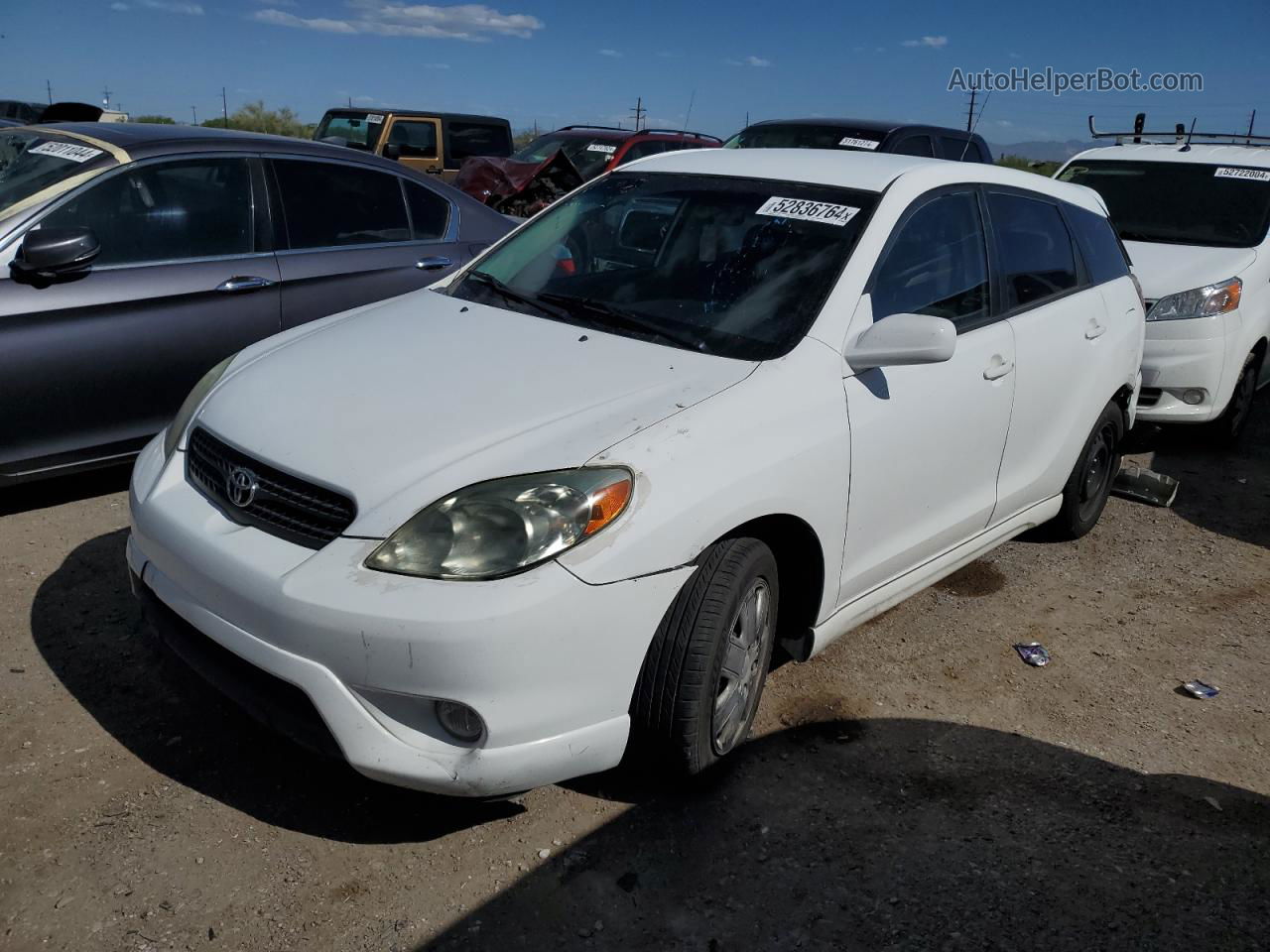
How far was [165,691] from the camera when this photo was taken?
10.6ft

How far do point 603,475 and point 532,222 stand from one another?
6.38 ft

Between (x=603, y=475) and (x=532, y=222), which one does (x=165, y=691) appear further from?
(x=532, y=222)

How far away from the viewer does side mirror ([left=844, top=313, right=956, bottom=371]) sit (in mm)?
2990

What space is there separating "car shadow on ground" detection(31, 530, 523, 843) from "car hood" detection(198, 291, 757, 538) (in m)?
0.70

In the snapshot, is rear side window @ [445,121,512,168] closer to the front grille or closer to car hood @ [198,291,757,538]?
car hood @ [198,291,757,538]

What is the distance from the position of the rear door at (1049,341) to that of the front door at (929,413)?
0.16m

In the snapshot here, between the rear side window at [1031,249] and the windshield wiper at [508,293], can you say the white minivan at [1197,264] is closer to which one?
the rear side window at [1031,249]

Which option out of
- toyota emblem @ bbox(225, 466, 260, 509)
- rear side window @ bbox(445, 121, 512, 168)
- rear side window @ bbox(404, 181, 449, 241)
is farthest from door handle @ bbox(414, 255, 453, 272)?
rear side window @ bbox(445, 121, 512, 168)

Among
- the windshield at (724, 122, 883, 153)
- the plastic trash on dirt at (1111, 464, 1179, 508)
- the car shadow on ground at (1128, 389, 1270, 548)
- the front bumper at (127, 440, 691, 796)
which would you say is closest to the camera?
the front bumper at (127, 440, 691, 796)

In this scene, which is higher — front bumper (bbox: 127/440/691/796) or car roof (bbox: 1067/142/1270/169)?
car roof (bbox: 1067/142/1270/169)

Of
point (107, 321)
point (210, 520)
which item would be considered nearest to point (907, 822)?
point (210, 520)

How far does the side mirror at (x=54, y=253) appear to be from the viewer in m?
4.02

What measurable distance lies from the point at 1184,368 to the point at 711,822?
4.75 meters

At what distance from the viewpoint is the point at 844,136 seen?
9.83 m
